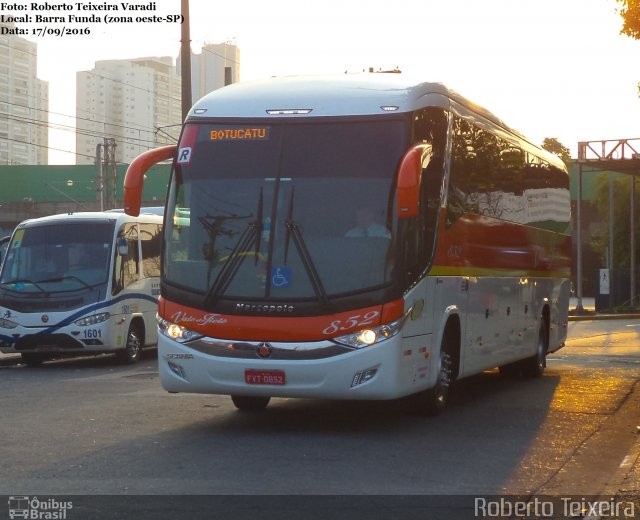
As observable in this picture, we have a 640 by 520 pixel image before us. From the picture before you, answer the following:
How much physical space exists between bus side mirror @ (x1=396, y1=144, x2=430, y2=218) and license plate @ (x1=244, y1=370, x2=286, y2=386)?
1800 mm

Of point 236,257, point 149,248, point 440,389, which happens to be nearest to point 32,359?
point 149,248

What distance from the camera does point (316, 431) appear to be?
11.4 meters

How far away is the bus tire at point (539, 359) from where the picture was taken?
1770 centimetres

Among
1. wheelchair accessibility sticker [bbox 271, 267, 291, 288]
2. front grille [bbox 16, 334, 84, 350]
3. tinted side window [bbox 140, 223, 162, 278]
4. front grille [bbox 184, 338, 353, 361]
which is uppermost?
tinted side window [bbox 140, 223, 162, 278]

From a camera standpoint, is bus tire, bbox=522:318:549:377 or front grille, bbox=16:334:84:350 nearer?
bus tire, bbox=522:318:549:377

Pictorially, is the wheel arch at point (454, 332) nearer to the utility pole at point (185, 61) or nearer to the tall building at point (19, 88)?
the utility pole at point (185, 61)

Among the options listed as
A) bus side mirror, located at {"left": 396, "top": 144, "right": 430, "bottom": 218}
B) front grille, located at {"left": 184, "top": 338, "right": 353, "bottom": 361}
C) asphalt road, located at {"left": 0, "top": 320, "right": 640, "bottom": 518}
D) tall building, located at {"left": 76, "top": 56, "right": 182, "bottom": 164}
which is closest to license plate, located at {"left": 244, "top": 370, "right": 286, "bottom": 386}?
front grille, located at {"left": 184, "top": 338, "right": 353, "bottom": 361}

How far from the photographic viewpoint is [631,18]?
17.8 meters

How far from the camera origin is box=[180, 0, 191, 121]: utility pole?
26047mm

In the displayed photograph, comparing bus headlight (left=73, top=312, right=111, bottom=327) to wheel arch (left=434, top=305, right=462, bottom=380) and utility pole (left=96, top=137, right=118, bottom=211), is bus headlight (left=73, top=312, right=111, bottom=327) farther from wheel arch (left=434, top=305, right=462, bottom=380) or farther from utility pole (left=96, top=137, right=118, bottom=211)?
utility pole (left=96, top=137, right=118, bottom=211)

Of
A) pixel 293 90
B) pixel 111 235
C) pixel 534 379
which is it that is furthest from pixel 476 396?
pixel 111 235

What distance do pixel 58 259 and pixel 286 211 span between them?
994 centimetres

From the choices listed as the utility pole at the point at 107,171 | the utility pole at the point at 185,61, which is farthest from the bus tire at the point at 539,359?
the utility pole at the point at 107,171

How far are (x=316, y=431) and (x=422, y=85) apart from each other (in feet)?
11.5
